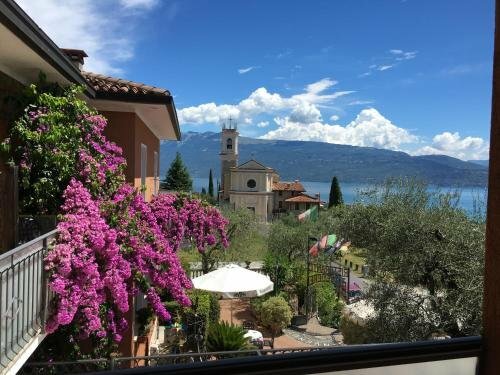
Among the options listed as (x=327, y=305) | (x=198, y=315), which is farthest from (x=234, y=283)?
(x=327, y=305)

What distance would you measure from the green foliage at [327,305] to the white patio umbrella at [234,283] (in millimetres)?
5991

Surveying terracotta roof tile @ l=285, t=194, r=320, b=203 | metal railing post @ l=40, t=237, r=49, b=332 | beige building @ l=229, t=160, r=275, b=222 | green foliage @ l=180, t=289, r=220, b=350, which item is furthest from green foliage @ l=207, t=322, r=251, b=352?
terracotta roof tile @ l=285, t=194, r=320, b=203

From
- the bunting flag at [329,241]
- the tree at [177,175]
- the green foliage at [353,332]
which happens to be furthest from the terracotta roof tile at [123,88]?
the tree at [177,175]

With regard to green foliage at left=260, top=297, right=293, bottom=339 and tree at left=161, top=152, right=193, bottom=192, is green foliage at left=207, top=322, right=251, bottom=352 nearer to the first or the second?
green foliage at left=260, top=297, right=293, bottom=339

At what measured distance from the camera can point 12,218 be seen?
190 inches

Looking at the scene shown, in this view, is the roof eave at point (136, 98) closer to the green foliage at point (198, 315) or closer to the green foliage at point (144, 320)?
the green foliage at point (144, 320)

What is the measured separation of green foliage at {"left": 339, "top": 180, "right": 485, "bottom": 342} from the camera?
30.8ft

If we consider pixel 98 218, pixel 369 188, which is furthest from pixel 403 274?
pixel 98 218

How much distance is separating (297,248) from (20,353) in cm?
2767

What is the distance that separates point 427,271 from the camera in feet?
34.6

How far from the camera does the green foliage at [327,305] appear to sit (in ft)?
60.4

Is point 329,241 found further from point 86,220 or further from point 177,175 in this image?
point 177,175

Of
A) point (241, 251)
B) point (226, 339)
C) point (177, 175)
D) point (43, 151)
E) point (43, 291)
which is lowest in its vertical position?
point (241, 251)

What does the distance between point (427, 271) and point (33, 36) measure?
9392 mm
